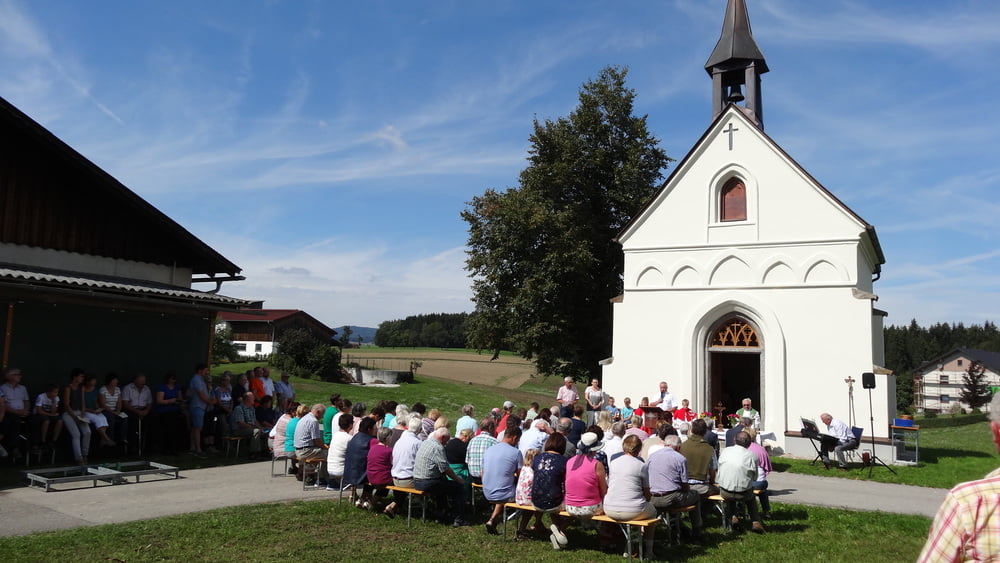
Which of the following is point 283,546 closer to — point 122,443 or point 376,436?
point 376,436

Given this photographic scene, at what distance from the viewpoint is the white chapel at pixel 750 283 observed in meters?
15.1

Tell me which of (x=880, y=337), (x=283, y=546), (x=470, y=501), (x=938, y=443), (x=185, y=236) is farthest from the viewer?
(x=938, y=443)

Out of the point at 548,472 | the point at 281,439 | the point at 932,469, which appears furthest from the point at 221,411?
the point at 932,469

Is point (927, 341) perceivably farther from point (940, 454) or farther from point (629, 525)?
point (629, 525)

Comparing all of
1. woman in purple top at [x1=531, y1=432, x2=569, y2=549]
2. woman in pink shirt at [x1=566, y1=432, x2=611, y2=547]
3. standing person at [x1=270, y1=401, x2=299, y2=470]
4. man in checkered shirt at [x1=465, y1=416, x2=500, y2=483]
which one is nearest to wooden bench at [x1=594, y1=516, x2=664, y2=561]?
woman in pink shirt at [x1=566, y1=432, x2=611, y2=547]

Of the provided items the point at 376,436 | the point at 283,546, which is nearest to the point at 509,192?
the point at 376,436

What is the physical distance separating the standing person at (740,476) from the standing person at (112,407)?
33.6ft

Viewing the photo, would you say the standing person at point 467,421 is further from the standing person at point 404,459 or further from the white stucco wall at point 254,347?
the white stucco wall at point 254,347

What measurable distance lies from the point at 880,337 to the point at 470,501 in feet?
44.1

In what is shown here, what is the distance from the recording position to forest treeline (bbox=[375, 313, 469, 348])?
89500 mm

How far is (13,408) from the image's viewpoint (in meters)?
10.2

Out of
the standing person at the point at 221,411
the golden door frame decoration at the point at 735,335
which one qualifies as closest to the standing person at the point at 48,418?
the standing person at the point at 221,411

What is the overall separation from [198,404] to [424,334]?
262 feet

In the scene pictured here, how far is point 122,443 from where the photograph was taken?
1183cm
